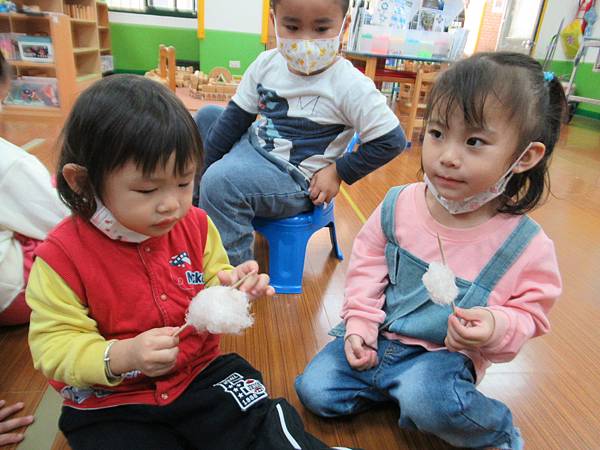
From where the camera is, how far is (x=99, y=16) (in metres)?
5.71

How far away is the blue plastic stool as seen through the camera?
4.37ft

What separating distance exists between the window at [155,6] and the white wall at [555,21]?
18.8 feet

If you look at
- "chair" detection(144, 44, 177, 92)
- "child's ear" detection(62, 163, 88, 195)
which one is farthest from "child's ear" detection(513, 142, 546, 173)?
"chair" detection(144, 44, 177, 92)

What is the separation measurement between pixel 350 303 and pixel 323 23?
0.79 metres

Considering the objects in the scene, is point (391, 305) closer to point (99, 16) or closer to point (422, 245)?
point (422, 245)

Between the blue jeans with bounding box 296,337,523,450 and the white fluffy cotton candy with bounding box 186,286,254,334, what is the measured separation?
366 mm

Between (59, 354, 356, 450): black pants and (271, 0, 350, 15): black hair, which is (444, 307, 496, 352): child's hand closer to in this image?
(59, 354, 356, 450): black pants

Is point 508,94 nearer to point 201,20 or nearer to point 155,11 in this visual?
point 201,20

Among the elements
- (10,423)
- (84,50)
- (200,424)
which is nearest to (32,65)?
(84,50)

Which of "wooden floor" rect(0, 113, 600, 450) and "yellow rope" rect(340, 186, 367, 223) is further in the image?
"yellow rope" rect(340, 186, 367, 223)

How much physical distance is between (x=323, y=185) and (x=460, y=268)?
0.56 metres

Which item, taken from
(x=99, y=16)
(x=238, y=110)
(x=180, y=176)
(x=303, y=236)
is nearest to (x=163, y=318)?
(x=180, y=176)

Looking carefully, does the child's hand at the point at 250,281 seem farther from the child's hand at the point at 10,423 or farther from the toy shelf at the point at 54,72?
the toy shelf at the point at 54,72

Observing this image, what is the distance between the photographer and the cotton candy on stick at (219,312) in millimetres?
600
